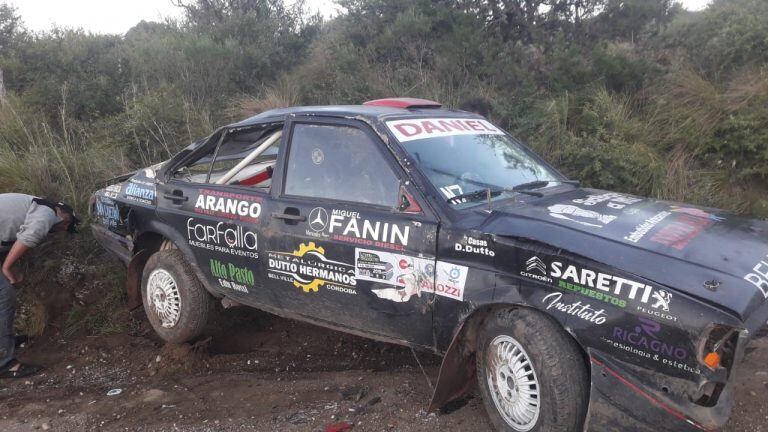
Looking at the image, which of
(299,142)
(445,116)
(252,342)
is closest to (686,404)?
(445,116)

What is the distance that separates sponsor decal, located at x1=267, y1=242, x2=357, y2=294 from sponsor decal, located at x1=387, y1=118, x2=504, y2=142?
2.69 ft

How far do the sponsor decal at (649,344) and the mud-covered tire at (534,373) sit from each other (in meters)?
0.25

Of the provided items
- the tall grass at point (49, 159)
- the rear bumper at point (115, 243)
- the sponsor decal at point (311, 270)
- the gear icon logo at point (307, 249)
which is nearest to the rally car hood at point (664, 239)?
the sponsor decal at point (311, 270)

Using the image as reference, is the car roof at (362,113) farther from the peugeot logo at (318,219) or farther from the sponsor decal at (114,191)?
the sponsor decal at (114,191)

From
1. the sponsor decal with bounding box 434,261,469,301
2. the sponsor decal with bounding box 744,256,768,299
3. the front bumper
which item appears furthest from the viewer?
the sponsor decal with bounding box 434,261,469,301

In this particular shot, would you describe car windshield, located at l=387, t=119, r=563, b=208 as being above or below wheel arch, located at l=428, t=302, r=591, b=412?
above

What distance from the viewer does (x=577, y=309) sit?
8.16ft

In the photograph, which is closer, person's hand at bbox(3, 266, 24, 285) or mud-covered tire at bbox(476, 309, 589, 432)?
mud-covered tire at bbox(476, 309, 589, 432)

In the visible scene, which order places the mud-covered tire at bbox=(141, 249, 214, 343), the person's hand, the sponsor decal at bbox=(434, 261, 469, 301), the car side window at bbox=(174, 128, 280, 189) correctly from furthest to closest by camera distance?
the person's hand → the mud-covered tire at bbox=(141, 249, 214, 343) → the car side window at bbox=(174, 128, 280, 189) → the sponsor decal at bbox=(434, 261, 469, 301)

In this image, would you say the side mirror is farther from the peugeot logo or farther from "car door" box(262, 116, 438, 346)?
the peugeot logo

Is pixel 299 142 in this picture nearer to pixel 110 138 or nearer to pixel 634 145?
pixel 634 145

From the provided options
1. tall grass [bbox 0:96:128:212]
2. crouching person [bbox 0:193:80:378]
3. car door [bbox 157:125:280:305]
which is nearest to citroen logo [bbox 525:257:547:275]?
car door [bbox 157:125:280:305]

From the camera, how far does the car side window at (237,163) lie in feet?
13.4

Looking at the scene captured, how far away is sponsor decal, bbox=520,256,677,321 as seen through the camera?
2.32 metres
